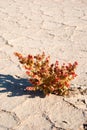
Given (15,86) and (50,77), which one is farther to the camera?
(15,86)

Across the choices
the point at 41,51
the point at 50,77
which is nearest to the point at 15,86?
the point at 50,77

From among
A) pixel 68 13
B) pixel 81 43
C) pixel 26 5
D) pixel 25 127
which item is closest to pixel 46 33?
pixel 81 43

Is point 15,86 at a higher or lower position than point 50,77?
lower

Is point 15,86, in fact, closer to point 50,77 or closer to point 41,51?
point 50,77

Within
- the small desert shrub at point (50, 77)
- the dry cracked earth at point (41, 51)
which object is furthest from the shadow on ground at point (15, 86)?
the small desert shrub at point (50, 77)

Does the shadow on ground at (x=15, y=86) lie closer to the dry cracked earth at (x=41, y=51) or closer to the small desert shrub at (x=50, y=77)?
the dry cracked earth at (x=41, y=51)

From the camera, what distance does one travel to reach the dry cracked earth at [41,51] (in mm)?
2938

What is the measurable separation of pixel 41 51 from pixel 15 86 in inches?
37.2

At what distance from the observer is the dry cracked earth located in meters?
2.94

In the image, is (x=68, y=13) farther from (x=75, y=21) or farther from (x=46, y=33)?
(x=46, y=33)

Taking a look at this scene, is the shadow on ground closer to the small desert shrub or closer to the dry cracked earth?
the dry cracked earth

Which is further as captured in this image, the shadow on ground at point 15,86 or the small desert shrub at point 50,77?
the shadow on ground at point 15,86

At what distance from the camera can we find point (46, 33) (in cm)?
478

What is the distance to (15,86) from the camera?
343cm
